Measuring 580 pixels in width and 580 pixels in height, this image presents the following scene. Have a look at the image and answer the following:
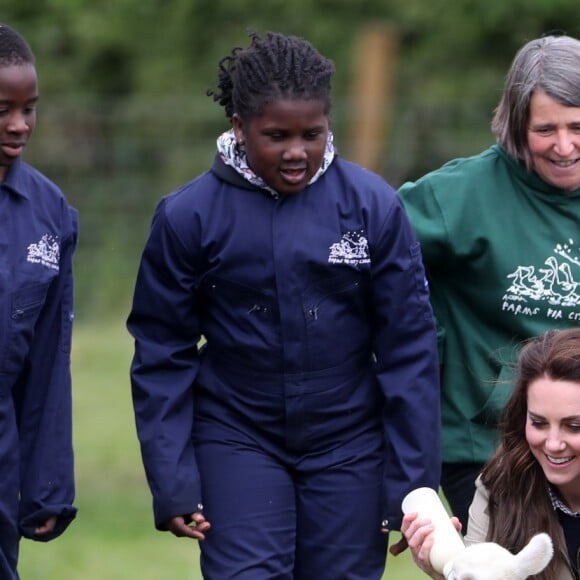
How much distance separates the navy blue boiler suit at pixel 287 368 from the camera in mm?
4816

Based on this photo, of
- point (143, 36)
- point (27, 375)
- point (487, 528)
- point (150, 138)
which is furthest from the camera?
point (143, 36)

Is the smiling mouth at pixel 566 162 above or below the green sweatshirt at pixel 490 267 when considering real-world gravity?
above

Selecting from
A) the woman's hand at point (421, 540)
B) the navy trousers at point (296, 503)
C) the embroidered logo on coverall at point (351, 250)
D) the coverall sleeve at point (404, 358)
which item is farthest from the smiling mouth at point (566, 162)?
the woman's hand at point (421, 540)

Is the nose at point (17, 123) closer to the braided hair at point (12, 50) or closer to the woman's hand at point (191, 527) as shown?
the braided hair at point (12, 50)

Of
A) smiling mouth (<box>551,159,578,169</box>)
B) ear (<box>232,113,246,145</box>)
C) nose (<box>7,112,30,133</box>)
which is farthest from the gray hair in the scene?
nose (<box>7,112,30,133</box>)

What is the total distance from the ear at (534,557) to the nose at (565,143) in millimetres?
1510

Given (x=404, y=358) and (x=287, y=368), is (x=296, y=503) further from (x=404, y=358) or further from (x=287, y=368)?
(x=404, y=358)

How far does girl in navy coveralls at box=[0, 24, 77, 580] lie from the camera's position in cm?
485

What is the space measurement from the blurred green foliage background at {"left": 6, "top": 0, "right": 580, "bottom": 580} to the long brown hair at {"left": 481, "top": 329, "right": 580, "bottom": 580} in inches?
127

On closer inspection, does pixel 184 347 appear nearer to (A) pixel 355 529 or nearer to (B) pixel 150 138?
(A) pixel 355 529

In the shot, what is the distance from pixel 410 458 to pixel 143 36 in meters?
13.5

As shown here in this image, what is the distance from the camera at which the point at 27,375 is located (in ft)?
16.6

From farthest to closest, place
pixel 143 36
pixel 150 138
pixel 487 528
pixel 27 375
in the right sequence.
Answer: pixel 143 36, pixel 150 138, pixel 27 375, pixel 487 528

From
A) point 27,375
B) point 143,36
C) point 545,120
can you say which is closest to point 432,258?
point 545,120
